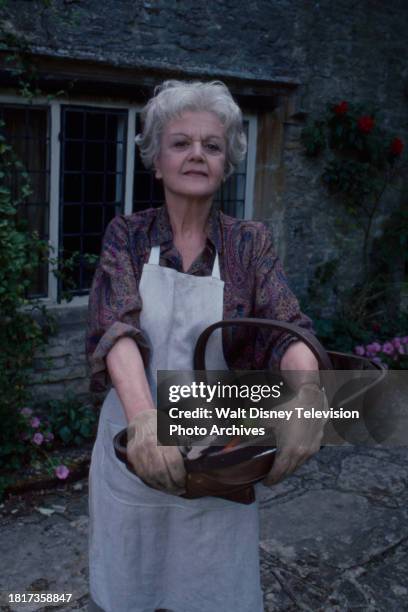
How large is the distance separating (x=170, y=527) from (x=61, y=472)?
2.23m

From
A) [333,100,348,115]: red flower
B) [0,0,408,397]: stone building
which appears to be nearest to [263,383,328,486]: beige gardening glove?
[0,0,408,397]: stone building

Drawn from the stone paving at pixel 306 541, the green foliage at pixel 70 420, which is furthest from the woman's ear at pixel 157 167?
the green foliage at pixel 70 420

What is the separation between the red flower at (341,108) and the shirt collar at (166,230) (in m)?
4.14

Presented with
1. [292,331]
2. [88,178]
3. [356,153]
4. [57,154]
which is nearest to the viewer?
[292,331]

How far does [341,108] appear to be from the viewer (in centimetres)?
570

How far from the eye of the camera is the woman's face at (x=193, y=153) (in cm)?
182

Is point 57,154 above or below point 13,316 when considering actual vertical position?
above

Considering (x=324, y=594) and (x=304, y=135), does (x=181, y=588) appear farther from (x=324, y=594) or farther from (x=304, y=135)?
(x=304, y=135)

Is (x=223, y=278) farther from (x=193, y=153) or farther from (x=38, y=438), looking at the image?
(x=38, y=438)

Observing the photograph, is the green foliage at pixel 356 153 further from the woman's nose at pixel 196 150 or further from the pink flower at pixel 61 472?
the woman's nose at pixel 196 150

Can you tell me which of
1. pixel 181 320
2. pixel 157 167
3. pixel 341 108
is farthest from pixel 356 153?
pixel 181 320

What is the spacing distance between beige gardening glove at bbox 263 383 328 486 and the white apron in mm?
346

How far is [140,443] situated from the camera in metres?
1.51

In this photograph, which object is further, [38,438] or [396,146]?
[396,146]
